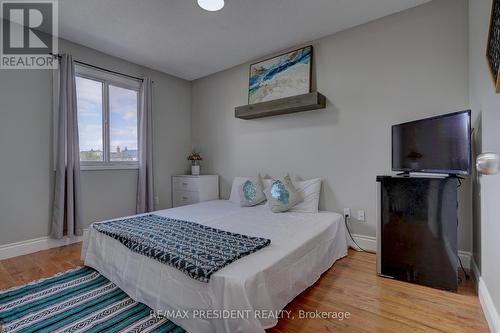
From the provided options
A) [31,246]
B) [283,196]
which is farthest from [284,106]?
[31,246]

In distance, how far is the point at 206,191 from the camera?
384 cm

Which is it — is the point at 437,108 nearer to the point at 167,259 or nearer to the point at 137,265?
the point at 167,259

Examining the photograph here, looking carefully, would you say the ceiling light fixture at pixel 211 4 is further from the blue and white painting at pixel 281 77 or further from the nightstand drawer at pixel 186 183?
the nightstand drawer at pixel 186 183

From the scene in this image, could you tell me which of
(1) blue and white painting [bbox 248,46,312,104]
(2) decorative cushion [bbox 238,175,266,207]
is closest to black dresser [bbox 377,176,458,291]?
(2) decorative cushion [bbox 238,175,266,207]

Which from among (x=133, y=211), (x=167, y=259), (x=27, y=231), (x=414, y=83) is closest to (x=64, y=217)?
(x=27, y=231)

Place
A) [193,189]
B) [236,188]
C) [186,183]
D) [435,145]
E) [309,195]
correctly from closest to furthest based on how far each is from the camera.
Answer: [435,145] → [309,195] → [236,188] → [193,189] → [186,183]

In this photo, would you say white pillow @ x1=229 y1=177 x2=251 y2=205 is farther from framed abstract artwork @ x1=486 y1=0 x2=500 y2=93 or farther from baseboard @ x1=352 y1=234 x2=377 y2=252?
framed abstract artwork @ x1=486 y1=0 x2=500 y2=93

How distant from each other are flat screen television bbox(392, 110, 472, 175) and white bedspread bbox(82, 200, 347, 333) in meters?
0.91

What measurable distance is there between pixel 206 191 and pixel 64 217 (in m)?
1.81

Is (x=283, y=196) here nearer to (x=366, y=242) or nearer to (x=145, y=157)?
(x=366, y=242)

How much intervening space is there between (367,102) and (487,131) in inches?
48.5

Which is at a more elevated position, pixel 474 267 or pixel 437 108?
pixel 437 108

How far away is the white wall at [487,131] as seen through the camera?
4.46 feet

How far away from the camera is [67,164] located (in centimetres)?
290
